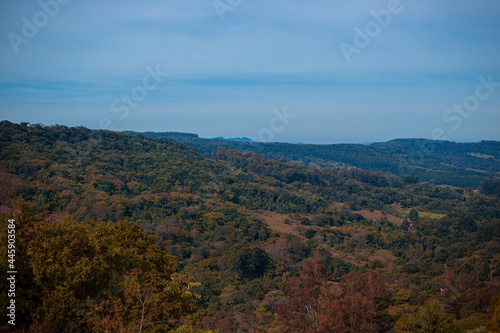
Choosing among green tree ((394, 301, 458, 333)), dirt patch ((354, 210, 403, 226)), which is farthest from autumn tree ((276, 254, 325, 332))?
dirt patch ((354, 210, 403, 226))

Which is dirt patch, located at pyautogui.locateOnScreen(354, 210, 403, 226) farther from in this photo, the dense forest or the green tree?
the green tree

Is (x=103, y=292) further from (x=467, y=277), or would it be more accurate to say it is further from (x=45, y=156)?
(x=45, y=156)

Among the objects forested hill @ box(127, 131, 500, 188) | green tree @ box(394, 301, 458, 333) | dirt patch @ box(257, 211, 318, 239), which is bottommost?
dirt patch @ box(257, 211, 318, 239)

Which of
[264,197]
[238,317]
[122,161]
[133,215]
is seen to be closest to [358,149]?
[264,197]

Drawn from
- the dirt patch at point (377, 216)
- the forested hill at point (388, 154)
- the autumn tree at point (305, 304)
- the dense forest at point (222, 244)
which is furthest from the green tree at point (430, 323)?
the forested hill at point (388, 154)

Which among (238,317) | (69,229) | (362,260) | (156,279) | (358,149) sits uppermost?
(358,149)

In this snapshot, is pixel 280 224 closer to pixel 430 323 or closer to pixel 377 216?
pixel 377 216
